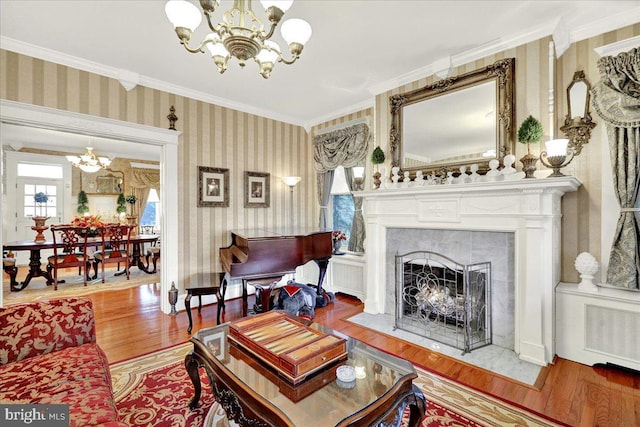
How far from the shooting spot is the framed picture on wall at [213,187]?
A: 4.00 m

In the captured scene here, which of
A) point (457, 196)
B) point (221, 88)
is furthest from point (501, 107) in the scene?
point (221, 88)

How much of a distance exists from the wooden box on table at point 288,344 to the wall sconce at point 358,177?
261cm

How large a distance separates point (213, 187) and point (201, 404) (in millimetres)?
2829

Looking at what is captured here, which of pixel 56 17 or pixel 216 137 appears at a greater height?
pixel 56 17

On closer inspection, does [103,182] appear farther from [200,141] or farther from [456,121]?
[456,121]

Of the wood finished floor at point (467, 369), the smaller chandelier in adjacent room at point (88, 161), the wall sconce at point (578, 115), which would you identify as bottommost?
the wood finished floor at point (467, 369)

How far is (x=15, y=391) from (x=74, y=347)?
17.8 inches

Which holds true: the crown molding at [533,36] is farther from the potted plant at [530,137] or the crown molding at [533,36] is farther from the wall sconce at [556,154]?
the wall sconce at [556,154]

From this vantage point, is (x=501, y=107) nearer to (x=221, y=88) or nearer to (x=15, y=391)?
(x=221, y=88)

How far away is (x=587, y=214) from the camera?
2.51 meters

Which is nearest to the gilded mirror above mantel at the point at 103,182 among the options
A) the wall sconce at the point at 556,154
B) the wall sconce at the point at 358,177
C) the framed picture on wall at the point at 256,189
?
the framed picture on wall at the point at 256,189

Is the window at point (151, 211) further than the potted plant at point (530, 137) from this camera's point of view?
Yes

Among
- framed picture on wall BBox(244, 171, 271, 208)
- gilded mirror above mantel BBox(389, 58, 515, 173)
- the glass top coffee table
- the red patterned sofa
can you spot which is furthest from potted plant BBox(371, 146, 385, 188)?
the red patterned sofa

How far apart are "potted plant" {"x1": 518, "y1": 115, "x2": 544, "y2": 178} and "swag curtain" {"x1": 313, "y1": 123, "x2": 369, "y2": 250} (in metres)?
2.00
